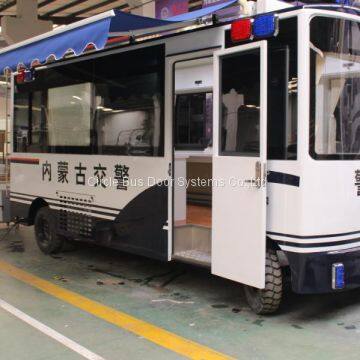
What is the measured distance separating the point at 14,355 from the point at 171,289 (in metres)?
2.05

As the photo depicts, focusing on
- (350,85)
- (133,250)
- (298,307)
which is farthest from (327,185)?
(133,250)

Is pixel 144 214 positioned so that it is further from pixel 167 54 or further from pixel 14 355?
pixel 14 355

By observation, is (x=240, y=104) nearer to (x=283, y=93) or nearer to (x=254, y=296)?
(x=283, y=93)

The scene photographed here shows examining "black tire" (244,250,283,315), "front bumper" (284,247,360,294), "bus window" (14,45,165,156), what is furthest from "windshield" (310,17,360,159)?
"bus window" (14,45,165,156)

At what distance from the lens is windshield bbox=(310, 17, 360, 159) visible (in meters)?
4.26

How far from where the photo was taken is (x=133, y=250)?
5777 mm

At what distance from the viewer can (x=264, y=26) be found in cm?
438

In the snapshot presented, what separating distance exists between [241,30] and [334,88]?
90cm

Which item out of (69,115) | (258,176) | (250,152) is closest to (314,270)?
(258,176)

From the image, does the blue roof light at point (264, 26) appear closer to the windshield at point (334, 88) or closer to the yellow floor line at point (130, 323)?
the windshield at point (334, 88)

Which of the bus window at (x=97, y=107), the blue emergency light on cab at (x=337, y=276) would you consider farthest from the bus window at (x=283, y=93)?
the bus window at (x=97, y=107)

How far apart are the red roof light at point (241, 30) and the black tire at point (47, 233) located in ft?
12.1

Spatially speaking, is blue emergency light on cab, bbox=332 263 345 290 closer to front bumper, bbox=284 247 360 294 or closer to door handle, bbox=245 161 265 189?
front bumper, bbox=284 247 360 294

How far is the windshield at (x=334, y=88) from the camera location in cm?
426
